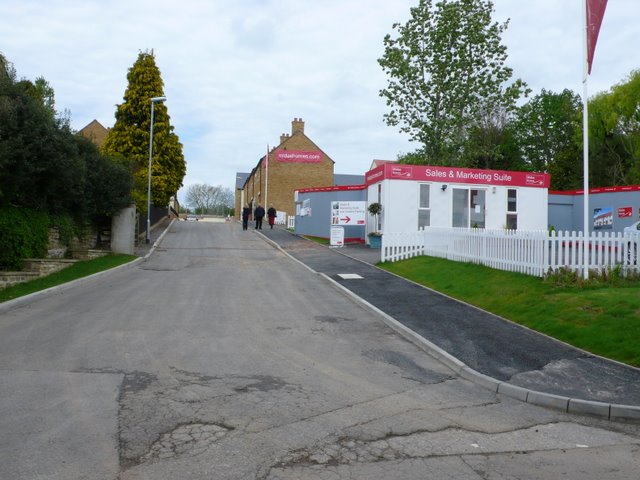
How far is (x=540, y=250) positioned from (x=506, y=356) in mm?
5448

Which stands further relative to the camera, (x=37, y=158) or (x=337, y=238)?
(x=337, y=238)

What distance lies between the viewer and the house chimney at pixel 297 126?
63900 millimetres

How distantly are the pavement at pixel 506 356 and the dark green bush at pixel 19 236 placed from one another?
9105mm

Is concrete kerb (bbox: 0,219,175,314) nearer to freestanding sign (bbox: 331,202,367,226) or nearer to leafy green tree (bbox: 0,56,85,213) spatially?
leafy green tree (bbox: 0,56,85,213)

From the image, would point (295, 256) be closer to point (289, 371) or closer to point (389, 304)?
point (389, 304)

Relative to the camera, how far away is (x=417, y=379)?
7191mm

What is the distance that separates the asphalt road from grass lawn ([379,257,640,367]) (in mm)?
2591

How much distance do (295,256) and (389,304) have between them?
1193 cm

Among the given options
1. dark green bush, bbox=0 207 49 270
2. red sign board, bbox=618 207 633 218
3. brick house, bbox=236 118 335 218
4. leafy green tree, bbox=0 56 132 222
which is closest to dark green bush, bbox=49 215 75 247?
leafy green tree, bbox=0 56 132 222

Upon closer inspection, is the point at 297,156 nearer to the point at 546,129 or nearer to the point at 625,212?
the point at 546,129

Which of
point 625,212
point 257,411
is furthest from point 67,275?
point 625,212

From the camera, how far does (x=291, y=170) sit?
62.3 m

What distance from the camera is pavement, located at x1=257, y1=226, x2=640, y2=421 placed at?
637 cm

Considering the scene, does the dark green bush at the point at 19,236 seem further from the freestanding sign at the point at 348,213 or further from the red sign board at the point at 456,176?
the freestanding sign at the point at 348,213
